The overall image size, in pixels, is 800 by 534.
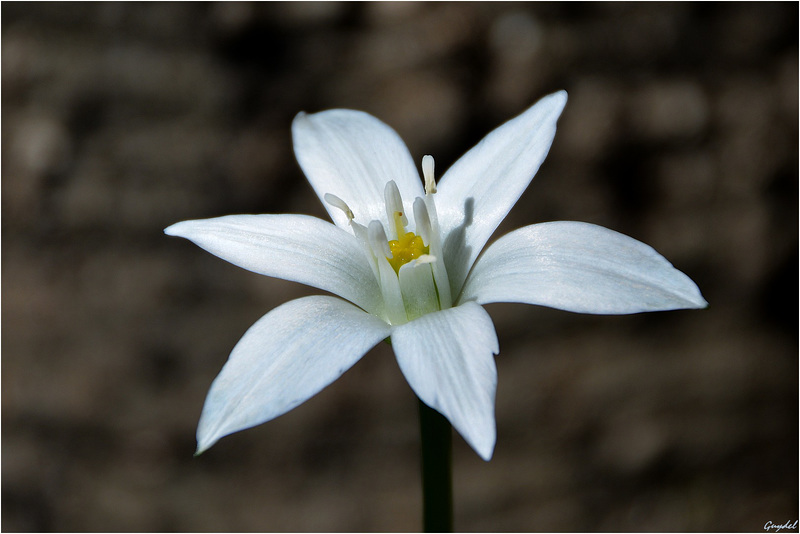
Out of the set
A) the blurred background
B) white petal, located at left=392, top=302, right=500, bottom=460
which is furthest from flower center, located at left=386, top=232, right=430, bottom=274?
the blurred background

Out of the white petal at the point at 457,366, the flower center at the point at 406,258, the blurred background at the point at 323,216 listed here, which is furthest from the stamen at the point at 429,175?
the blurred background at the point at 323,216

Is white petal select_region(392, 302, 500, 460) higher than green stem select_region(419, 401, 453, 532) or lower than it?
higher

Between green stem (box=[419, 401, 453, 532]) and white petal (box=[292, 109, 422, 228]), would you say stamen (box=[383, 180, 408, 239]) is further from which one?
green stem (box=[419, 401, 453, 532])

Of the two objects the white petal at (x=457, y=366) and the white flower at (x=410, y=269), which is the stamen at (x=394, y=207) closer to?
the white flower at (x=410, y=269)

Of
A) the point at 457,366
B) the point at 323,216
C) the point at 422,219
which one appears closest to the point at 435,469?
the point at 457,366

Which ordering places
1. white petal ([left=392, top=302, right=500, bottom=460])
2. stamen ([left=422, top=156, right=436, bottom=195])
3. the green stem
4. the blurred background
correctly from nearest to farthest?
white petal ([left=392, top=302, right=500, bottom=460]) < the green stem < stamen ([left=422, top=156, right=436, bottom=195]) < the blurred background

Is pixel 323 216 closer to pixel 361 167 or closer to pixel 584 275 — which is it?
pixel 361 167

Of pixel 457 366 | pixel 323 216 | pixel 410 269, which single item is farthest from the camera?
pixel 323 216

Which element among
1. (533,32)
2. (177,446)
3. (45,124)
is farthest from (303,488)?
(533,32)
